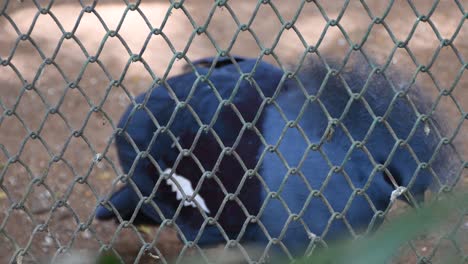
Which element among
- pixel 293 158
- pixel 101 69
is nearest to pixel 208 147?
pixel 293 158

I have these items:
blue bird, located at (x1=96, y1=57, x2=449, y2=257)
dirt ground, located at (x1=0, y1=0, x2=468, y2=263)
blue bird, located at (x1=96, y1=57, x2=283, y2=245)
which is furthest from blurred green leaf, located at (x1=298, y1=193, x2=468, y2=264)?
dirt ground, located at (x1=0, y1=0, x2=468, y2=263)

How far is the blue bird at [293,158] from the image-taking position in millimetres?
1905

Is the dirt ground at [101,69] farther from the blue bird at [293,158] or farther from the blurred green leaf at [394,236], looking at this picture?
the blurred green leaf at [394,236]

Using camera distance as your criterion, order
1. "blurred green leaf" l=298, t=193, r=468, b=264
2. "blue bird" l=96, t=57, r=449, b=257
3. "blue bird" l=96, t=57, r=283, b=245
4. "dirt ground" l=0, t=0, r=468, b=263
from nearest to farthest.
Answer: "blurred green leaf" l=298, t=193, r=468, b=264
"blue bird" l=96, t=57, r=449, b=257
"blue bird" l=96, t=57, r=283, b=245
"dirt ground" l=0, t=0, r=468, b=263

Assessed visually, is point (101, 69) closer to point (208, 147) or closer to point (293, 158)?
point (208, 147)

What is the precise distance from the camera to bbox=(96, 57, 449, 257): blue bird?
191 centimetres

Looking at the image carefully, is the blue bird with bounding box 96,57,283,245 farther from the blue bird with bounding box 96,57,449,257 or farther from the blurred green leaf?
the blurred green leaf

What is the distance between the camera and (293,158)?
7.27ft

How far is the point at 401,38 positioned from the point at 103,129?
5.55ft

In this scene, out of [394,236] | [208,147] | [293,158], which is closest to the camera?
[394,236]

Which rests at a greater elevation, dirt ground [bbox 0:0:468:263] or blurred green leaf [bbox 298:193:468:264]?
dirt ground [bbox 0:0:468:263]

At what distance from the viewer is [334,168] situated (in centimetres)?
182

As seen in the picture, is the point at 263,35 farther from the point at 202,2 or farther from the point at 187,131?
the point at 187,131

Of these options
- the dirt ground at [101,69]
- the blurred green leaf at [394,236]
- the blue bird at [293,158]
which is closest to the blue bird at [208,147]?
the blue bird at [293,158]
